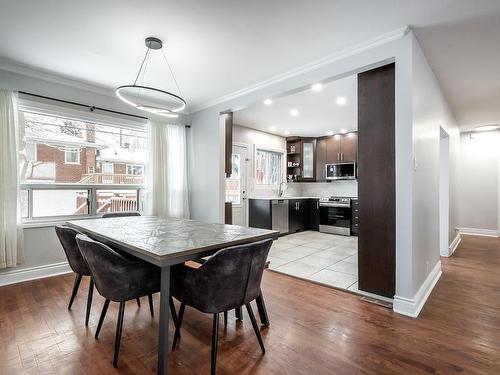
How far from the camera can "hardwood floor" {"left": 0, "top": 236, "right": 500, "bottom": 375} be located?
1626 mm

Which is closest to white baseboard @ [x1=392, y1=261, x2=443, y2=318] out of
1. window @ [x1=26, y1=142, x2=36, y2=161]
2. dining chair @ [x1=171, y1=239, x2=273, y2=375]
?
dining chair @ [x1=171, y1=239, x2=273, y2=375]

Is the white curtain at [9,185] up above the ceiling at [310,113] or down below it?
below

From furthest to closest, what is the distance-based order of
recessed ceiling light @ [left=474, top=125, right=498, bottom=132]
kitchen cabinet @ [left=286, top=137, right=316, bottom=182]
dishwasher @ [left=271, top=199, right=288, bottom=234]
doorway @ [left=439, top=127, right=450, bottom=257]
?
kitchen cabinet @ [left=286, top=137, right=316, bottom=182]
recessed ceiling light @ [left=474, top=125, right=498, bottom=132]
dishwasher @ [left=271, top=199, right=288, bottom=234]
doorway @ [left=439, top=127, right=450, bottom=257]

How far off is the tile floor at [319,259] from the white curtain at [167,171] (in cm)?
186

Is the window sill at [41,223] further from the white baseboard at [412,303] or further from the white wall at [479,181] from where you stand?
the white wall at [479,181]

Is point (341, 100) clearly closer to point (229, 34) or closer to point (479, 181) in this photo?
point (229, 34)

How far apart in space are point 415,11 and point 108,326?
3596 millimetres

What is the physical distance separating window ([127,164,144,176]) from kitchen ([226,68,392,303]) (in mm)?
1581

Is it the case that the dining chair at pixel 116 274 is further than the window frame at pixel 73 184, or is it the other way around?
the window frame at pixel 73 184

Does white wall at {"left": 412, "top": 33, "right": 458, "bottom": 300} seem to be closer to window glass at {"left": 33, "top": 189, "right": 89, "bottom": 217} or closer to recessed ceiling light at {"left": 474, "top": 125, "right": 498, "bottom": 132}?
recessed ceiling light at {"left": 474, "top": 125, "right": 498, "bottom": 132}

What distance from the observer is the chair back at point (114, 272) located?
1624 mm

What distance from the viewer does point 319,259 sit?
396 cm

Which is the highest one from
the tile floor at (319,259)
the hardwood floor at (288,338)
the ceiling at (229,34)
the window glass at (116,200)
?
the ceiling at (229,34)

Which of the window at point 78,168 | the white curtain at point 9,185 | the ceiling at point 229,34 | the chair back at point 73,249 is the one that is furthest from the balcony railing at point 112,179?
the chair back at point 73,249
